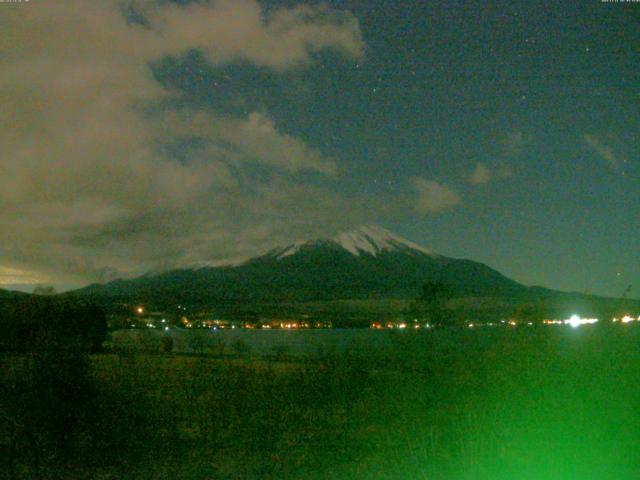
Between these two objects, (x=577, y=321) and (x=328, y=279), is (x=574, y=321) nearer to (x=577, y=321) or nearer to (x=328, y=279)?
(x=577, y=321)

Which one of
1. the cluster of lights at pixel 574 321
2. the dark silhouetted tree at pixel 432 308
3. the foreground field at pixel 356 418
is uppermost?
the dark silhouetted tree at pixel 432 308

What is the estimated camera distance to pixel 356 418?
13969 mm

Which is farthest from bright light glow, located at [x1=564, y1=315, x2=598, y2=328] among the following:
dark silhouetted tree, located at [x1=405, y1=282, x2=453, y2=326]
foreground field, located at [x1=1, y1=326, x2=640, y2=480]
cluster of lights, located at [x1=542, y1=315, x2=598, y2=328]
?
dark silhouetted tree, located at [x1=405, y1=282, x2=453, y2=326]

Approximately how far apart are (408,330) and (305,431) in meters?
7.68

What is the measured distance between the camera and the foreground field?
9.84m

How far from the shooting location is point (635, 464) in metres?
9.33

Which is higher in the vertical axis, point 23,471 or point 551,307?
point 551,307

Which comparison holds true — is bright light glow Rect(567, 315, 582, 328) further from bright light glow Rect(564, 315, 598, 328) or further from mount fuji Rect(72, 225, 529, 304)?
mount fuji Rect(72, 225, 529, 304)

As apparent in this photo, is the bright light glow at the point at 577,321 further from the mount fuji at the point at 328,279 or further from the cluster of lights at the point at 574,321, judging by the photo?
the mount fuji at the point at 328,279

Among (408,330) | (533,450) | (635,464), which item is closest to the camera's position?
(635,464)

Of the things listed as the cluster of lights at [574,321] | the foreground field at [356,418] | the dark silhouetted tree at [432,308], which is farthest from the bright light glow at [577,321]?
the dark silhouetted tree at [432,308]

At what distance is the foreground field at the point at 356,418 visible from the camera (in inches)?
388

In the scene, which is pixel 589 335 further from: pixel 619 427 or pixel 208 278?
pixel 208 278

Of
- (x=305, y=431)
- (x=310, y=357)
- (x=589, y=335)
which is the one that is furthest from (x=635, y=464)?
(x=310, y=357)
